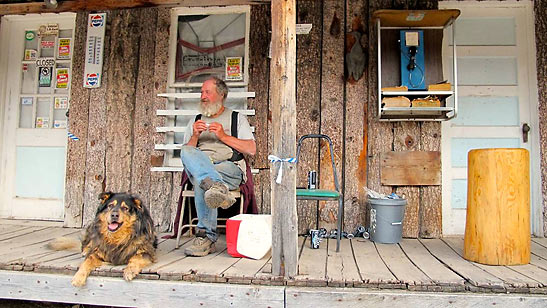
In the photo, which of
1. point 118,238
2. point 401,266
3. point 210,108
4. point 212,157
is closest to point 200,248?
point 118,238

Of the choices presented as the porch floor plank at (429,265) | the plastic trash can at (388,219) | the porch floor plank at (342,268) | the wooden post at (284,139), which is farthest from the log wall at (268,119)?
the wooden post at (284,139)

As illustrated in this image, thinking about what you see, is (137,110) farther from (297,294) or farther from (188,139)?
(297,294)

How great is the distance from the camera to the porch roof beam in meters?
3.73

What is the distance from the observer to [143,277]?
2.28 meters

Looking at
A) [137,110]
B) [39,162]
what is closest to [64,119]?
[39,162]

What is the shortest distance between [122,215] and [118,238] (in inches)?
5.6

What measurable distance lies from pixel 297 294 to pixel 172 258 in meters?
0.93

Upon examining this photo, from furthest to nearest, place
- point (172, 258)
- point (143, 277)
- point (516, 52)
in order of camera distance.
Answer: point (516, 52), point (172, 258), point (143, 277)

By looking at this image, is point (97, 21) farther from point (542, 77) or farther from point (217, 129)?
point (542, 77)

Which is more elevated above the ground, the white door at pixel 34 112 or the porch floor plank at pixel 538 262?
the white door at pixel 34 112

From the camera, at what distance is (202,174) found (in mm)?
2674

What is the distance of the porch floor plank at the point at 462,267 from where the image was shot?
6.93 ft

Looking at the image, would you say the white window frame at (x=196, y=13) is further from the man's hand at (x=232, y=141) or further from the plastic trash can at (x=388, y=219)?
the plastic trash can at (x=388, y=219)

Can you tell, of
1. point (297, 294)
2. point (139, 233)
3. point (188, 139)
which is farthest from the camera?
point (188, 139)
